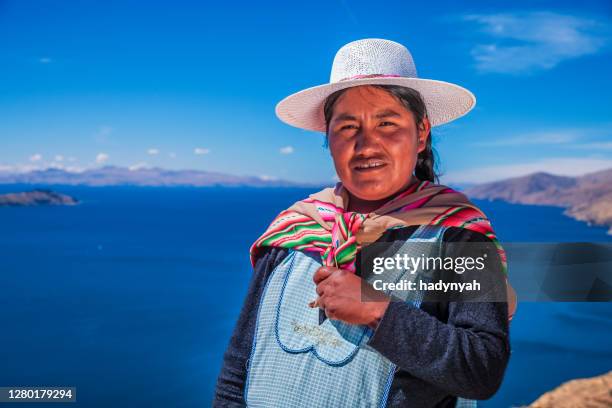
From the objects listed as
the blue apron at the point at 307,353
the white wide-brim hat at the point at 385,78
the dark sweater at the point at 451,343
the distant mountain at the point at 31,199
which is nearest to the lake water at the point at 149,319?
the distant mountain at the point at 31,199

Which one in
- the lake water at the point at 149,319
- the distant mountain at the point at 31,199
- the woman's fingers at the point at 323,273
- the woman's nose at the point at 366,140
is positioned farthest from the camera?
the distant mountain at the point at 31,199

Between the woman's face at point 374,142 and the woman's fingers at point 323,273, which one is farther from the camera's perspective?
the woman's face at point 374,142

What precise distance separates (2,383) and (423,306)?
36.7m

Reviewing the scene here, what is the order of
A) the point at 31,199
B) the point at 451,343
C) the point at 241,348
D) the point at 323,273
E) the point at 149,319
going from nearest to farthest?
the point at 451,343 → the point at 323,273 → the point at 241,348 → the point at 149,319 → the point at 31,199

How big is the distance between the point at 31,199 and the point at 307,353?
10356cm

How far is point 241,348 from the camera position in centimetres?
147

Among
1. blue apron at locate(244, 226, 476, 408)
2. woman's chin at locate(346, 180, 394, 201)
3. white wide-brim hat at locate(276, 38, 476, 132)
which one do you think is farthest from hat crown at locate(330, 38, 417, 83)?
blue apron at locate(244, 226, 476, 408)

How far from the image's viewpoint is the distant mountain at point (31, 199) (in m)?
91.7

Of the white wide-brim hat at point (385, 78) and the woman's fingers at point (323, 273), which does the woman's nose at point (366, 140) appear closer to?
the white wide-brim hat at point (385, 78)

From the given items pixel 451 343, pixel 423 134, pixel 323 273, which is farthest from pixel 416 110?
pixel 451 343

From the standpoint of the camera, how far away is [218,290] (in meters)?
46.9

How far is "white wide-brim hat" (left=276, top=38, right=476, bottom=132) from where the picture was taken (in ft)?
4.62

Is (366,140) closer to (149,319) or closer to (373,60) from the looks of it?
(373,60)

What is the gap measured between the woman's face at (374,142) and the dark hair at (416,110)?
2cm
